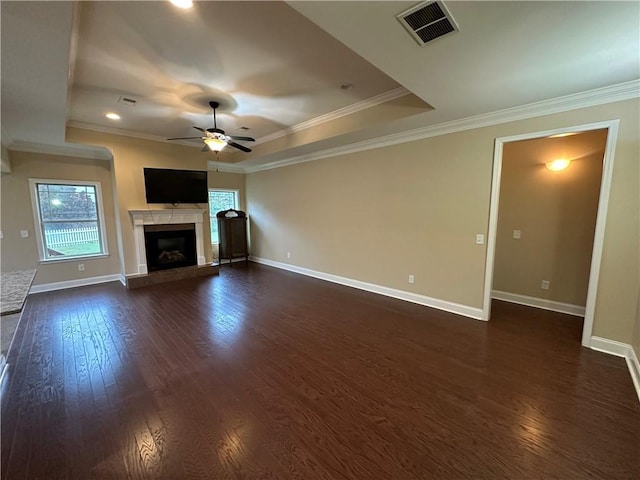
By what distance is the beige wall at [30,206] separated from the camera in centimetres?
456

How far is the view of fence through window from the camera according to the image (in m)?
4.95

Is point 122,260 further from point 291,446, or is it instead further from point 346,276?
point 291,446

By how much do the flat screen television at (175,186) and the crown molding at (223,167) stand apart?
90 cm

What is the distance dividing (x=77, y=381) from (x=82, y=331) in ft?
4.18

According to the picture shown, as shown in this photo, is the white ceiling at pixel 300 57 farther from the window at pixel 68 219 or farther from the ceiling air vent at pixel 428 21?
the window at pixel 68 219

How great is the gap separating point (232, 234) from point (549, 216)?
6680 millimetres

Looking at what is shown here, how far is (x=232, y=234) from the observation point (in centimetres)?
722

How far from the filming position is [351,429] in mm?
1842

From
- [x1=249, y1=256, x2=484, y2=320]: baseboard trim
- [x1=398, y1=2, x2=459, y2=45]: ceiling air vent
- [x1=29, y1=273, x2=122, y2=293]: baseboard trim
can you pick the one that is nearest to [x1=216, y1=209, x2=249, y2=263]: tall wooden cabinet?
[x1=249, y1=256, x2=484, y2=320]: baseboard trim

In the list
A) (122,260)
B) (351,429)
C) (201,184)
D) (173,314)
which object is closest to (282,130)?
(201,184)

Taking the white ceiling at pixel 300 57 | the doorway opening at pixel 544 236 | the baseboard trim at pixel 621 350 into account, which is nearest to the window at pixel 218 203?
the white ceiling at pixel 300 57

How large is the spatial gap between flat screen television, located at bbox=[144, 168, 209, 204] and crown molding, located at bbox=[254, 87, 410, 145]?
174 centimetres

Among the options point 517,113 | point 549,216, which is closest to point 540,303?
point 549,216

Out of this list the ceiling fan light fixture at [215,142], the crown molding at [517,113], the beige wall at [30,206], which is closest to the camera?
the crown molding at [517,113]
